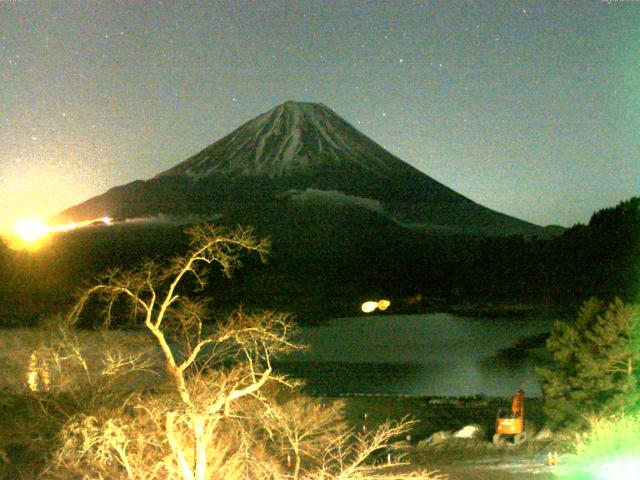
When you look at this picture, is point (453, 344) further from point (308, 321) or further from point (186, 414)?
point (186, 414)

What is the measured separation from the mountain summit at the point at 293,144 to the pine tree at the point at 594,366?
107 metres

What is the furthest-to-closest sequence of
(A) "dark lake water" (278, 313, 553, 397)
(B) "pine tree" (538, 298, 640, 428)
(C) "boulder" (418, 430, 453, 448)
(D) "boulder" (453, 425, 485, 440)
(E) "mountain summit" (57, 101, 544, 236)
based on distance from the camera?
(E) "mountain summit" (57, 101, 544, 236)
(A) "dark lake water" (278, 313, 553, 397)
(D) "boulder" (453, 425, 485, 440)
(C) "boulder" (418, 430, 453, 448)
(B) "pine tree" (538, 298, 640, 428)

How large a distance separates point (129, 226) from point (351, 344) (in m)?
66.0

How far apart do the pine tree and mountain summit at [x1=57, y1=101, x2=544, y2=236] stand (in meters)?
104

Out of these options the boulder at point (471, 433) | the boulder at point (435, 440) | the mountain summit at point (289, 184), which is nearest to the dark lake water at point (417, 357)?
the boulder at point (471, 433)

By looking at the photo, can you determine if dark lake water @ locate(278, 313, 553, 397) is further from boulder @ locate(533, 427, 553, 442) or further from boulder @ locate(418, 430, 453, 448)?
boulder @ locate(533, 427, 553, 442)

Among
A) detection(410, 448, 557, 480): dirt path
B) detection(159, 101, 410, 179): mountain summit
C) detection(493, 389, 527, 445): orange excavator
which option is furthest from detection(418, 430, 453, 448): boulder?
detection(159, 101, 410, 179): mountain summit

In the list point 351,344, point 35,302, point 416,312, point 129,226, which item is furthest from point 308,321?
point 129,226

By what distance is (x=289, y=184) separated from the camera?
135 m

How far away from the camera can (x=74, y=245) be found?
349 ft

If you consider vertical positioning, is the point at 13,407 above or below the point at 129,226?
below

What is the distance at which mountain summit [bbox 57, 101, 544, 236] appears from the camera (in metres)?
127

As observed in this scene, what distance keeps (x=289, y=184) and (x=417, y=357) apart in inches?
3059

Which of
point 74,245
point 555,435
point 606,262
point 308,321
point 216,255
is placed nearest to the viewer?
point 216,255
